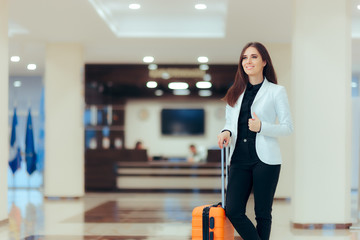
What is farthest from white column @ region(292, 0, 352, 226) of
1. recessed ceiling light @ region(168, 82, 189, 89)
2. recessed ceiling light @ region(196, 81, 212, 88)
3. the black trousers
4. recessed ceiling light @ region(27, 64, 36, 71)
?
recessed ceiling light @ region(27, 64, 36, 71)

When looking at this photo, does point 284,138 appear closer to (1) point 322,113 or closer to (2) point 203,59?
(2) point 203,59

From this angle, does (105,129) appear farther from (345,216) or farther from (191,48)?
(345,216)

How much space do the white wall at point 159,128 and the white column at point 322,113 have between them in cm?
926

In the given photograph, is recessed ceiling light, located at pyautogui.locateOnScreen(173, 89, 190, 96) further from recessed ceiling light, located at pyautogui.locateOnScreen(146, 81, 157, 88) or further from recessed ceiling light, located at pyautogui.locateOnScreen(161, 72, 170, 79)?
recessed ceiling light, located at pyautogui.locateOnScreen(161, 72, 170, 79)

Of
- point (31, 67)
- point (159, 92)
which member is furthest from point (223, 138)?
point (159, 92)

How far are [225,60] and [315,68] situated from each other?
656 cm

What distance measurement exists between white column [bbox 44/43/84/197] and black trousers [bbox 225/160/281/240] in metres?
7.93

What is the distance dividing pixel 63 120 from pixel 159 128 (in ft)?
18.1

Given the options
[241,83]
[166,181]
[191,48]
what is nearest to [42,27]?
[191,48]

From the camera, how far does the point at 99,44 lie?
1097cm

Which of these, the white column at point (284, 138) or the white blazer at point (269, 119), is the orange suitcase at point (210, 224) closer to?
the white blazer at point (269, 119)

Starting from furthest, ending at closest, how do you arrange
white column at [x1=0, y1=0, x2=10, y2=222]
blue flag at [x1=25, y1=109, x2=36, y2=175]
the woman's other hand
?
blue flag at [x1=25, y1=109, x2=36, y2=175] < white column at [x1=0, y1=0, x2=10, y2=222] < the woman's other hand

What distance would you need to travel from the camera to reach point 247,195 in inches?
129

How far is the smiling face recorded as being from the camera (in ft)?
11.1
